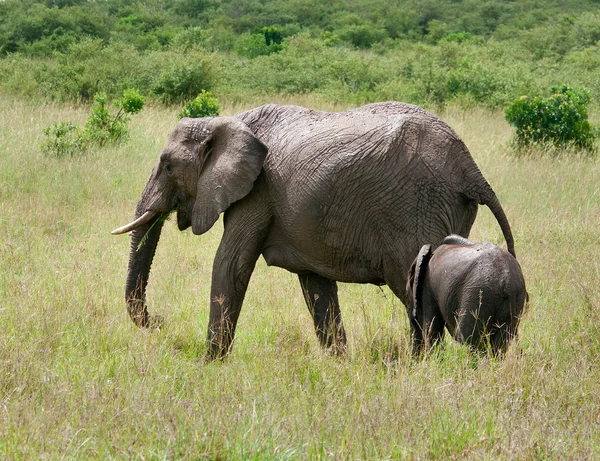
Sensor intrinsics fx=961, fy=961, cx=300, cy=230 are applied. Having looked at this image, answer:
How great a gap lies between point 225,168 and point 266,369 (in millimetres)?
1287

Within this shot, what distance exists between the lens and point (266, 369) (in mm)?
5094

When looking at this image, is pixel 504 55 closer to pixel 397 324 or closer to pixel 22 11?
pixel 22 11

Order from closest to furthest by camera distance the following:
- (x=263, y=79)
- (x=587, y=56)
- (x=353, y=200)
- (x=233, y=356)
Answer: (x=353, y=200), (x=233, y=356), (x=263, y=79), (x=587, y=56)

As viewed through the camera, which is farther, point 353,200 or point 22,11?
point 22,11

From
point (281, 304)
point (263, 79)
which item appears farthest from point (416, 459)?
point (263, 79)

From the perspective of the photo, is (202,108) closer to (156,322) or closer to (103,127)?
(103,127)

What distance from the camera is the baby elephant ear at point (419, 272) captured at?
492 centimetres

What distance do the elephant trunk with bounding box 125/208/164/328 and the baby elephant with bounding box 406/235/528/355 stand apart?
2036mm

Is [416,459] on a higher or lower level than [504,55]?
higher

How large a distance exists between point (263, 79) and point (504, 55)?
8237mm

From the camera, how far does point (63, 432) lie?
3.88 meters

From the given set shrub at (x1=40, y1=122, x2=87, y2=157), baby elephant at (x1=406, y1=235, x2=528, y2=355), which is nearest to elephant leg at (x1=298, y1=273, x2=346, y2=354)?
baby elephant at (x1=406, y1=235, x2=528, y2=355)

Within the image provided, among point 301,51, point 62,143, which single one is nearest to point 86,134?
point 62,143

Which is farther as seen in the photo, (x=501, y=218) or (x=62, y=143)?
(x=62, y=143)
